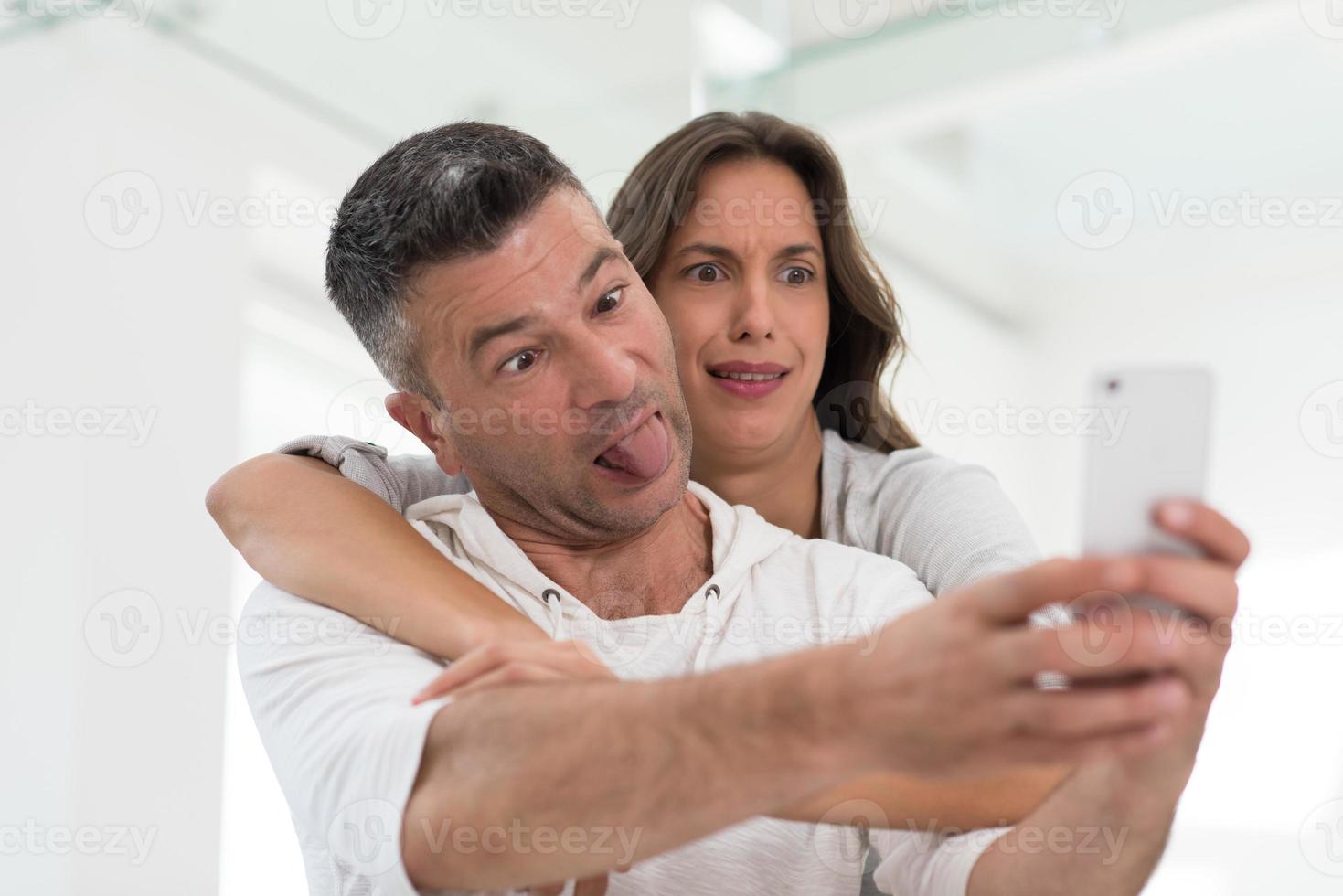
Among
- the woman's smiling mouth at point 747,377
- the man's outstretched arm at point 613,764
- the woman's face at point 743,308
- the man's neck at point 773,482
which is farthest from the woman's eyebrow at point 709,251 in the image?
the man's outstretched arm at point 613,764

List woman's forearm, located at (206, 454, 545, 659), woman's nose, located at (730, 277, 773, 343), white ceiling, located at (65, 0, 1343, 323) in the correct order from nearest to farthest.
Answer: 1. woman's forearm, located at (206, 454, 545, 659)
2. woman's nose, located at (730, 277, 773, 343)
3. white ceiling, located at (65, 0, 1343, 323)

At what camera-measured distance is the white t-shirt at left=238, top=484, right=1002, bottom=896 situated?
1.00 m

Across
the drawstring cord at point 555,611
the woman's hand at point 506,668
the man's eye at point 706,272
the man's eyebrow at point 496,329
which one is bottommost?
the woman's hand at point 506,668

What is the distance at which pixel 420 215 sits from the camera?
→ 1289mm

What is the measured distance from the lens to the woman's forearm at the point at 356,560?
1129 millimetres

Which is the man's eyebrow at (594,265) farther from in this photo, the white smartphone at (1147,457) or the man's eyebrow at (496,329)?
the white smartphone at (1147,457)

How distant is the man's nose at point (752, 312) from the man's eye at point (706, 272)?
47 mm

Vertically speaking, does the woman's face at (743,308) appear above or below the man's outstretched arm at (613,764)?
above

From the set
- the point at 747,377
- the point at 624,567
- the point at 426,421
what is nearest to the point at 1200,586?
the point at 624,567

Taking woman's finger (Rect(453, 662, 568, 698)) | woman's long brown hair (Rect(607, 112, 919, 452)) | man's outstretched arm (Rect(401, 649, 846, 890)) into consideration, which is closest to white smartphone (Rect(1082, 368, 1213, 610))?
man's outstretched arm (Rect(401, 649, 846, 890))

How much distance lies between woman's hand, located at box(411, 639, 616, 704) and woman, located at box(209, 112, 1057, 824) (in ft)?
0.97

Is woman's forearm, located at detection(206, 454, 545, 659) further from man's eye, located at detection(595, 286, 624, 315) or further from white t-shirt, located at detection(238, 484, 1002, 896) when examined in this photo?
man's eye, located at detection(595, 286, 624, 315)

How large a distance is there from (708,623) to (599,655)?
11 cm

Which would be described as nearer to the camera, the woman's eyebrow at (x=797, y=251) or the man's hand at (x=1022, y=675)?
the man's hand at (x=1022, y=675)
